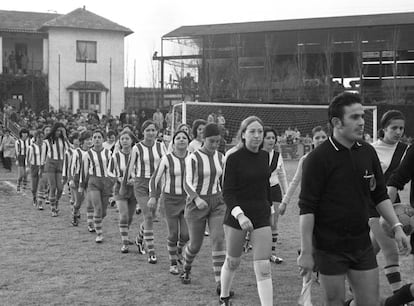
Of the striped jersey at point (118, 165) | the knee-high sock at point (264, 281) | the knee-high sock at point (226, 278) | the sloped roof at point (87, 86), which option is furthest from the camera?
the sloped roof at point (87, 86)

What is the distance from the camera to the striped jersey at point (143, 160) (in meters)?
9.47

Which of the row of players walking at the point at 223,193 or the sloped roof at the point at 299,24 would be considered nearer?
the row of players walking at the point at 223,193

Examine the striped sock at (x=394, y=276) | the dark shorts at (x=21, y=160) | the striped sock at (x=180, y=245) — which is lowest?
the striped sock at (x=180, y=245)

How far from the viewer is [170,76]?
150 feet

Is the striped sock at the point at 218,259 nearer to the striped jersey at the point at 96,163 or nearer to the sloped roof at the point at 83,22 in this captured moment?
the striped jersey at the point at 96,163

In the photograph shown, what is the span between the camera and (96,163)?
11.0 m

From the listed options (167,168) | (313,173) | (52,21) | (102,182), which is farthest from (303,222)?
(52,21)

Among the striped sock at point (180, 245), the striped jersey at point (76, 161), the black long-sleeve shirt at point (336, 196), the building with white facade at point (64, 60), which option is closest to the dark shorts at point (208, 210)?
the striped sock at point (180, 245)

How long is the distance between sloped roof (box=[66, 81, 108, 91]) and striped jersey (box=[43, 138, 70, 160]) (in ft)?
107

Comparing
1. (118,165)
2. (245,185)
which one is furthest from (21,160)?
(245,185)

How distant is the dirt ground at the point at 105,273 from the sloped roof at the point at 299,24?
31693 millimetres

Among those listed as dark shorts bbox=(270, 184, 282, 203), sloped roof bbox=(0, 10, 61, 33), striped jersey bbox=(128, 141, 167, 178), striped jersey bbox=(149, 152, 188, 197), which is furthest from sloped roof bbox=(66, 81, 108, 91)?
striped jersey bbox=(149, 152, 188, 197)

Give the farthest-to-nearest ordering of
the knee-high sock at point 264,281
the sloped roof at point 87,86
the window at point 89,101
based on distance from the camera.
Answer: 1. the window at point 89,101
2. the sloped roof at point 87,86
3. the knee-high sock at point 264,281

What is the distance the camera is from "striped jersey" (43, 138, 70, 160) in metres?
13.8
